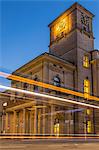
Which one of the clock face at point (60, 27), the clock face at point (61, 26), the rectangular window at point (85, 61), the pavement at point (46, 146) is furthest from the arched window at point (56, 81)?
the pavement at point (46, 146)

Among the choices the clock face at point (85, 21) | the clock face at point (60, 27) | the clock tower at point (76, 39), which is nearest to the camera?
the clock tower at point (76, 39)

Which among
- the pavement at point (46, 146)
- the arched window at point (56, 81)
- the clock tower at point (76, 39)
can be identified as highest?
the clock tower at point (76, 39)

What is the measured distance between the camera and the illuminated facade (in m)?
30.9

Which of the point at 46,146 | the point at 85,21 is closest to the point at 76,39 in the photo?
the point at 85,21

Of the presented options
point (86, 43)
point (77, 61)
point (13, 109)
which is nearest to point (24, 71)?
point (13, 109)

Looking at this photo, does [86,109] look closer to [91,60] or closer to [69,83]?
[69,83]

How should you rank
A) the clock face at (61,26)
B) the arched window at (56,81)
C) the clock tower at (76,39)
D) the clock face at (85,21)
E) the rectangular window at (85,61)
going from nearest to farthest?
the arched window at (56,81)
the clock tower at (76,39)
the rectangular window at (85,61)
the clock face at (85,21)
the clock face at (61,26)

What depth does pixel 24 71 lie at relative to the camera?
37.7 m

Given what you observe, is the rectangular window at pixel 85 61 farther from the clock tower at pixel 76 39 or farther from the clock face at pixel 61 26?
the clock face at pixel 61 26

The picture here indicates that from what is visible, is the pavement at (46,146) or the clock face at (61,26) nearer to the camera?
the pavement at (46,146)

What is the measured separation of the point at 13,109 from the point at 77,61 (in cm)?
1189

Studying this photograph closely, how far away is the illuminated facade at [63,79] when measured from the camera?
3091cm

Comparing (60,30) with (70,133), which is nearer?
(70,133)

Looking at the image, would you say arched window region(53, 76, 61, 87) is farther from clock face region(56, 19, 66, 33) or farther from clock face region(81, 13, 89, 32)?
clock face region(81, 13, 89, 32)
